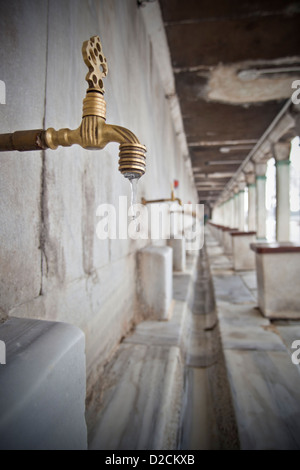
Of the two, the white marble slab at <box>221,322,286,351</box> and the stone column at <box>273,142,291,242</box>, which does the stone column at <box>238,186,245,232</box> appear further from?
the white marble slab at <box>221,322,286,351</box>

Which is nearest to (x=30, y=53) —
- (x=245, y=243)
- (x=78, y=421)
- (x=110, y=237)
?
(x=110, y=237)

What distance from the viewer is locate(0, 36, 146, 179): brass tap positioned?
0.80 m

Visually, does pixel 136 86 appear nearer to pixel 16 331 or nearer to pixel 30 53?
pixel 30 53

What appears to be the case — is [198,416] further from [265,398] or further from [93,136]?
[93,136]

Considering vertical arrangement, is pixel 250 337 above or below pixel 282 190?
below

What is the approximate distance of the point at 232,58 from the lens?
4.77 metres

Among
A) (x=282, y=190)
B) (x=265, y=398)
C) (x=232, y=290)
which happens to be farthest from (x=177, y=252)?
(x=282, y=190)

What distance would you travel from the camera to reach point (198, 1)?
3553mm

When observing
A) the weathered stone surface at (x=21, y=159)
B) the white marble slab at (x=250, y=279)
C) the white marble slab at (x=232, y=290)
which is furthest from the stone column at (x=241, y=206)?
the weathered stone surface at (x=21, y=159)

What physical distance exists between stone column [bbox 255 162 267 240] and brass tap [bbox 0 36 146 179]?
12521 mm

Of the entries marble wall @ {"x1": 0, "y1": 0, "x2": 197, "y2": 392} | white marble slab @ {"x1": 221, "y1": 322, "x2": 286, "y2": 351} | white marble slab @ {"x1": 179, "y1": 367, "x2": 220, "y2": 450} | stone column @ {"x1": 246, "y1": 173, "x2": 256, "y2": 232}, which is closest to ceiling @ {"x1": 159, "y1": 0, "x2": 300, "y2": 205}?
marble wall @ {"x1": 0, "y1": 0, "x2": 197, "y2": 392}

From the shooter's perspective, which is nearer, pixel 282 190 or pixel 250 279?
pixel 250 279

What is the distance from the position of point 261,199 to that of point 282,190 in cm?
381

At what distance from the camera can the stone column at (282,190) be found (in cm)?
873
